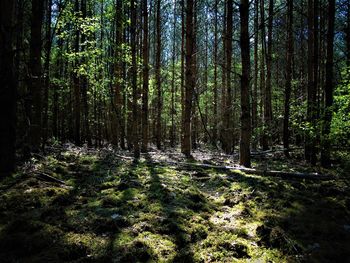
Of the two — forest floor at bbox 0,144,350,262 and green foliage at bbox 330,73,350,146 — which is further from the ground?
green foliage at bbox 330,73,350,146

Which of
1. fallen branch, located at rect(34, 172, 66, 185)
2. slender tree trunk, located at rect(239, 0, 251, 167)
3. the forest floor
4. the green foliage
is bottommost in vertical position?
the forest floor

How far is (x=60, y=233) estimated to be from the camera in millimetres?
4238

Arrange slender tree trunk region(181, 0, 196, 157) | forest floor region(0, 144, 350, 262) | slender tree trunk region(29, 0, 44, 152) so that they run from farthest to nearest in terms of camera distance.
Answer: slender tree trunk region(181, 0, 196, 157) → slender tree trunk region(29, 0, 44, 152) → forest floor region(0, 144, 350, 262)

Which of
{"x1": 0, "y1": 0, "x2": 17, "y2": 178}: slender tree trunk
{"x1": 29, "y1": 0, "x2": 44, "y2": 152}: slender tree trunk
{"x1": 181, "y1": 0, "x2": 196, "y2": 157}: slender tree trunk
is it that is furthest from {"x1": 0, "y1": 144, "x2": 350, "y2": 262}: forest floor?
{"x1": 181, "y1": 0, "x2": 196, "y2": 157}: slender tree trunk

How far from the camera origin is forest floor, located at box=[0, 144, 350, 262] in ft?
12.7

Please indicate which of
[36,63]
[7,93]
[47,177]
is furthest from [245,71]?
[36,63]

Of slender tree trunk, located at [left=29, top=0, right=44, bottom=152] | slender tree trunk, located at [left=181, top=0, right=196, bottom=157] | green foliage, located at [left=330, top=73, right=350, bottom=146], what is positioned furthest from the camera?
slender tree trunk, located at [left=181, top=0, right=196, bottom=157]

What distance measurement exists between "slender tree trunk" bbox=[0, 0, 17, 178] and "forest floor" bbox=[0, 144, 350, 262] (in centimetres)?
59

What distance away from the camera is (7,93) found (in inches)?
277

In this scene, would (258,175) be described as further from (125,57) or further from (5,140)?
(125,57)

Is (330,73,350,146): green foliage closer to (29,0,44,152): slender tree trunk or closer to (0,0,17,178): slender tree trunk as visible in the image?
(0,0,17,178): slender tree trunk

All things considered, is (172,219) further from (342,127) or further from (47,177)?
(342,127)

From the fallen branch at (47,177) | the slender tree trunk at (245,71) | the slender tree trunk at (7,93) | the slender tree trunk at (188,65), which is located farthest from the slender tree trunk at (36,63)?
the slender tree trunk at (245,71)

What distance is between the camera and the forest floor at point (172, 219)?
12.7 feet
